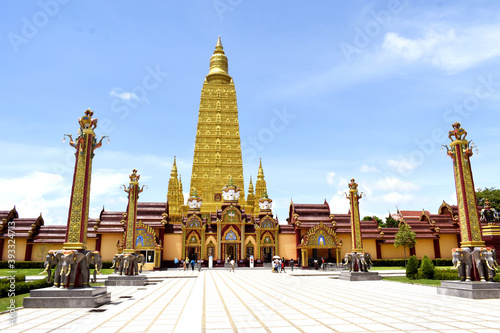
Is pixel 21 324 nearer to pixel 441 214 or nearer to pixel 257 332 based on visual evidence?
pixel 257 332

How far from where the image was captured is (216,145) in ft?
187

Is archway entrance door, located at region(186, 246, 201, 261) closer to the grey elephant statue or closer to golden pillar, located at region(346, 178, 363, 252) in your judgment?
the grey elephant statue

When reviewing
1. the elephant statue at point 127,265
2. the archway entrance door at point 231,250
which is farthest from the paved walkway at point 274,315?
the archway entrance door at point 231,250

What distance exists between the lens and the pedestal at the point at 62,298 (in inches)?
447

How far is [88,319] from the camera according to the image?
9.62 meters

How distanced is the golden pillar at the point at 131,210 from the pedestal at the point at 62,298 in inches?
396

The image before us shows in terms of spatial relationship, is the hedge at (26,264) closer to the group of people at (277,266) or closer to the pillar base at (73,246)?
the group of people at (277,266)

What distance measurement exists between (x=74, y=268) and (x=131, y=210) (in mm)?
10658

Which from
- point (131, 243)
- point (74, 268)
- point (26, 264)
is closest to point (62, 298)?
point (74, 268)

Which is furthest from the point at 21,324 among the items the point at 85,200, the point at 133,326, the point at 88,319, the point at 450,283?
the point at 450,283

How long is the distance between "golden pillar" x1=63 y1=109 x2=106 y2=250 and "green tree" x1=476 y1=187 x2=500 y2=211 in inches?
2445

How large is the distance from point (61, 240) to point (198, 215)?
46.5 ft

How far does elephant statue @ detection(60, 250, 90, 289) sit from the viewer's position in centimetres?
1198

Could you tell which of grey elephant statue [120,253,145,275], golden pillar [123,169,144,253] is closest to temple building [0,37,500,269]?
golden pillar [123,169,144,253]
